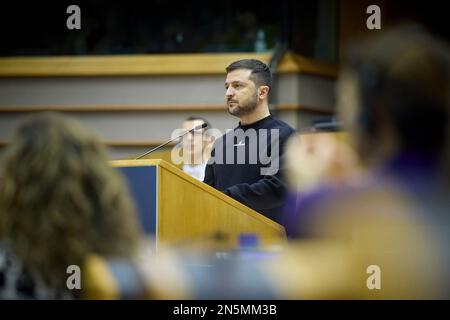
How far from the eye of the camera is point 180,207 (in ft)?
12.7

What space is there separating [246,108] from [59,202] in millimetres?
2657

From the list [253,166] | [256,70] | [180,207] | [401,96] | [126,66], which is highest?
[126,66]

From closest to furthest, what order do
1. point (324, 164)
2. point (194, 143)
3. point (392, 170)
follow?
point (392, 170)
point (324, 164)
point (194, 143)

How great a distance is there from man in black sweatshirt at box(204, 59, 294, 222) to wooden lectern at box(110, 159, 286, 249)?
0.41m

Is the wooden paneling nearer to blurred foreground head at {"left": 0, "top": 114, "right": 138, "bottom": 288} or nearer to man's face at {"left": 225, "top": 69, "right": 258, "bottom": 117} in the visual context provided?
man's face at {"left": 225, "top": 69, "right": 258, "bottom": 117}

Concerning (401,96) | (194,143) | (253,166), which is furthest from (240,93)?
(401,96)

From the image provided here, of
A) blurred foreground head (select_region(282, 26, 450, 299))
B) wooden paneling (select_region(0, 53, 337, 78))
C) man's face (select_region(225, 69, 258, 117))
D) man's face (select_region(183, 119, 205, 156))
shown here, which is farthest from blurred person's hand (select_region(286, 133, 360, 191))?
wooden paneling (select_region(0, 53, 337, 78))

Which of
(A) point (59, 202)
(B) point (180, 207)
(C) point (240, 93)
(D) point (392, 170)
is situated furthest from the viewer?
(C) point (240, 93)

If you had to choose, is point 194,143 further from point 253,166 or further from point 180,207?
point 180,207

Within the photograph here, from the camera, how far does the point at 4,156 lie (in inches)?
84.9

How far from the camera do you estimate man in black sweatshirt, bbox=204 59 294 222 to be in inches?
171
